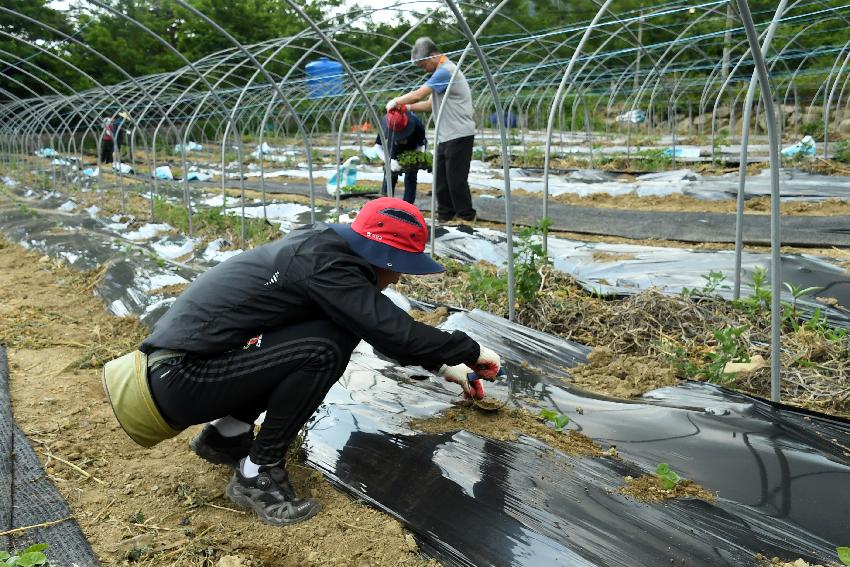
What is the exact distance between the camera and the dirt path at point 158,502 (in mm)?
2014

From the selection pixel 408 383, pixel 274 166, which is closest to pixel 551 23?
pixel 274 166

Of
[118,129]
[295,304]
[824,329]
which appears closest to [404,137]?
[824,329]

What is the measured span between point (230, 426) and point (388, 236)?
93 centimetres

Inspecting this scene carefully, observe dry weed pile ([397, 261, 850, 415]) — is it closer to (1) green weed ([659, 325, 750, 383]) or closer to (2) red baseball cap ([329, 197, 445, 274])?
(1) green weed ([659, 325, 750, 383])

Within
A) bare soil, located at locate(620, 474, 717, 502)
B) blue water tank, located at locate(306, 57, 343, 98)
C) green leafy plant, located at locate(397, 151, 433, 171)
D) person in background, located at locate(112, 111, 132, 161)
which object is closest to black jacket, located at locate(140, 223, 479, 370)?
bare soil, located at locate(620, 474, 717, 502)

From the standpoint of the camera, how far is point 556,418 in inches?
97.1

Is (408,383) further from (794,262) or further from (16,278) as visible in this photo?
(16,278)

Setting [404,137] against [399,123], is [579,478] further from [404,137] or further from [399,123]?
[404,137]

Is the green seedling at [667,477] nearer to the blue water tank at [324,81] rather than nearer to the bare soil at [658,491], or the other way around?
the bare soil at [658,491]

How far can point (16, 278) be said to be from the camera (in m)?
6.29

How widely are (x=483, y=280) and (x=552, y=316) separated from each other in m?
0.51

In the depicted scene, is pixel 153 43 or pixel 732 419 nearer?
pixel 732 419

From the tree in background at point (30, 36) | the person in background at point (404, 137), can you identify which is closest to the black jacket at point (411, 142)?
the person in background at point (404, 137)

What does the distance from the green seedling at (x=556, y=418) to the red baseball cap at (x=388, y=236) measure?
0.73 meters
